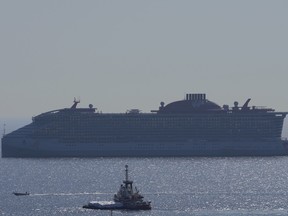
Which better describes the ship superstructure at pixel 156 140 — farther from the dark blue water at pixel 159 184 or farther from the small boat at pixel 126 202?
the small boat at pixel 126 202

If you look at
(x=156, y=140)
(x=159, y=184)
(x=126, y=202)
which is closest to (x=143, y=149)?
(x=156, y=140)

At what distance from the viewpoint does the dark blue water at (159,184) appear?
4803 inches

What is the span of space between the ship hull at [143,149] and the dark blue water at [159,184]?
108 inches

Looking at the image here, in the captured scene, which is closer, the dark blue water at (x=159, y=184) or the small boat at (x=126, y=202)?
the small boat at (x=126, y=202)

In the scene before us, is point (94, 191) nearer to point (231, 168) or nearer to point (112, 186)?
point (112, 186)

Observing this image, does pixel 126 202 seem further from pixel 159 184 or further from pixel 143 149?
pixel 143 149

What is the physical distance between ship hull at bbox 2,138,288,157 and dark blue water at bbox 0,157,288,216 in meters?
2.74

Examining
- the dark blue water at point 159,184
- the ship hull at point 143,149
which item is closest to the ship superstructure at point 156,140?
the ship hull at point 143,149

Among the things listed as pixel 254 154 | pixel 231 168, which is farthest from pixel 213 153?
pixel 231 168

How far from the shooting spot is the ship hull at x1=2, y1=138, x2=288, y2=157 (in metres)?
195

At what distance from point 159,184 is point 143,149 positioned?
46.8 metres

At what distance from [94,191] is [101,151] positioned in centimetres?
5654

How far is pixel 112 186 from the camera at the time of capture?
479ft

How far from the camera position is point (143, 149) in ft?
640
